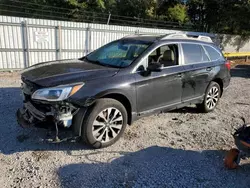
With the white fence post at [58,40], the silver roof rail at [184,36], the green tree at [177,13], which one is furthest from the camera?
the green tree at [177,13]

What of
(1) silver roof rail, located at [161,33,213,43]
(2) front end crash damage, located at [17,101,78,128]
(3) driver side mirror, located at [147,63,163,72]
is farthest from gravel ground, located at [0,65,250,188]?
(1) silver roof rail, located at [161,33,213,43]

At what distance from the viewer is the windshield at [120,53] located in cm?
428

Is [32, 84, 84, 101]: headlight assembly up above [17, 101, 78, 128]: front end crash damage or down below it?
above

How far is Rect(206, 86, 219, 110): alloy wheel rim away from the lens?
569 centimetres

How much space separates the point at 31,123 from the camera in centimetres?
353

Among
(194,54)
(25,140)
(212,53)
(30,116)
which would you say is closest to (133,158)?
(30,116)

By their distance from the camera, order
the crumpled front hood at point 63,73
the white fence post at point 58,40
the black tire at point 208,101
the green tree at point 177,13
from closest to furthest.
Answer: the crumpled front hood at point 63,73 < the black tire at point 208,101 < the white fence post at point 58,40 < the green tree at point 177,13

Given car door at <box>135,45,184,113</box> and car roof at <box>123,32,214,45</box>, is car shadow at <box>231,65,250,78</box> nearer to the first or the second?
car roof at <box>123,32,214,45</box>

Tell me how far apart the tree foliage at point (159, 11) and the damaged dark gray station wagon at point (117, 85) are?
1321cm

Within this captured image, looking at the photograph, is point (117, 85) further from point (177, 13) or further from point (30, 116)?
point (177, 13)

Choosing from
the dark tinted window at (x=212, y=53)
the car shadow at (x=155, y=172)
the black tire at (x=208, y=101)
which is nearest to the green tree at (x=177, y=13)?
the dark tinted window at (x=212, y=53)

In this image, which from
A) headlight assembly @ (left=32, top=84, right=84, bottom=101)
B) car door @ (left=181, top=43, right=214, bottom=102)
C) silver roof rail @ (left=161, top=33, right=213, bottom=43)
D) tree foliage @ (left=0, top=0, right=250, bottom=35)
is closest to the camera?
headlight assembly @ (left=32, top=84, right=84, bottom=101)

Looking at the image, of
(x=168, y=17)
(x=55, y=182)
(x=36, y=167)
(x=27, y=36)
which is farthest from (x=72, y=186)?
(x=168, y=17)

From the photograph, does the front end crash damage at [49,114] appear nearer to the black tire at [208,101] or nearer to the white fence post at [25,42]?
the black tire at [208,101]
